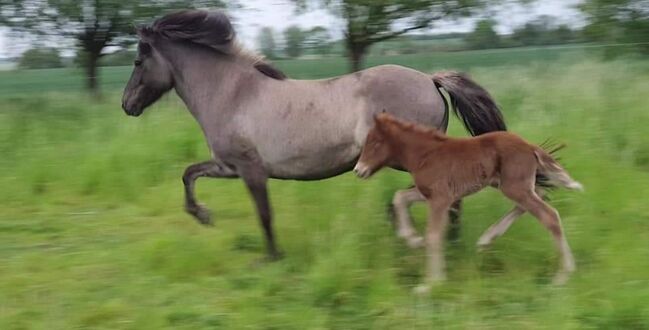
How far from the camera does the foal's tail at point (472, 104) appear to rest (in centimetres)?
582

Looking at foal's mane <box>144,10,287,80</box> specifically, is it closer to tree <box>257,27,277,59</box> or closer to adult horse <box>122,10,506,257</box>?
adult horse <box>122,10,506,257</box>

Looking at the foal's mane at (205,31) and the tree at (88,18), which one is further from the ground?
the foal's mane at (205,31)

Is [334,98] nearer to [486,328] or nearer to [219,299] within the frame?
[219,299]

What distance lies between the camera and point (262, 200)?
5.59 metres

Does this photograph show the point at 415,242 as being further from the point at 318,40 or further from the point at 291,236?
the point at 318,40

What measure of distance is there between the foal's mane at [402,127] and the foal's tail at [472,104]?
75 centimetres

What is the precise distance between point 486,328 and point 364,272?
948 millimetres

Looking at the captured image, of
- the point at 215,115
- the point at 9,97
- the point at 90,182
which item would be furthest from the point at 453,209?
the point at 9,97

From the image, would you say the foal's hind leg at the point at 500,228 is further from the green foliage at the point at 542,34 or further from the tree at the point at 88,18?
the green foliage at the point at 542,34

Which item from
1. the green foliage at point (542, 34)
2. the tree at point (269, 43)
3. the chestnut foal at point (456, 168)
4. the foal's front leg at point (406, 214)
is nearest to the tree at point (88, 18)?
the tree at point (269, 43)

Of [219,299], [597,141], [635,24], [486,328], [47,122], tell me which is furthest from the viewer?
[635,24]

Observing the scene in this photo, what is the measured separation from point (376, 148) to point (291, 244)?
122cm

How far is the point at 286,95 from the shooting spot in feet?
→ 18.7

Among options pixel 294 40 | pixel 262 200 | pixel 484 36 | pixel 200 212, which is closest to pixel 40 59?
pixel 294 40
